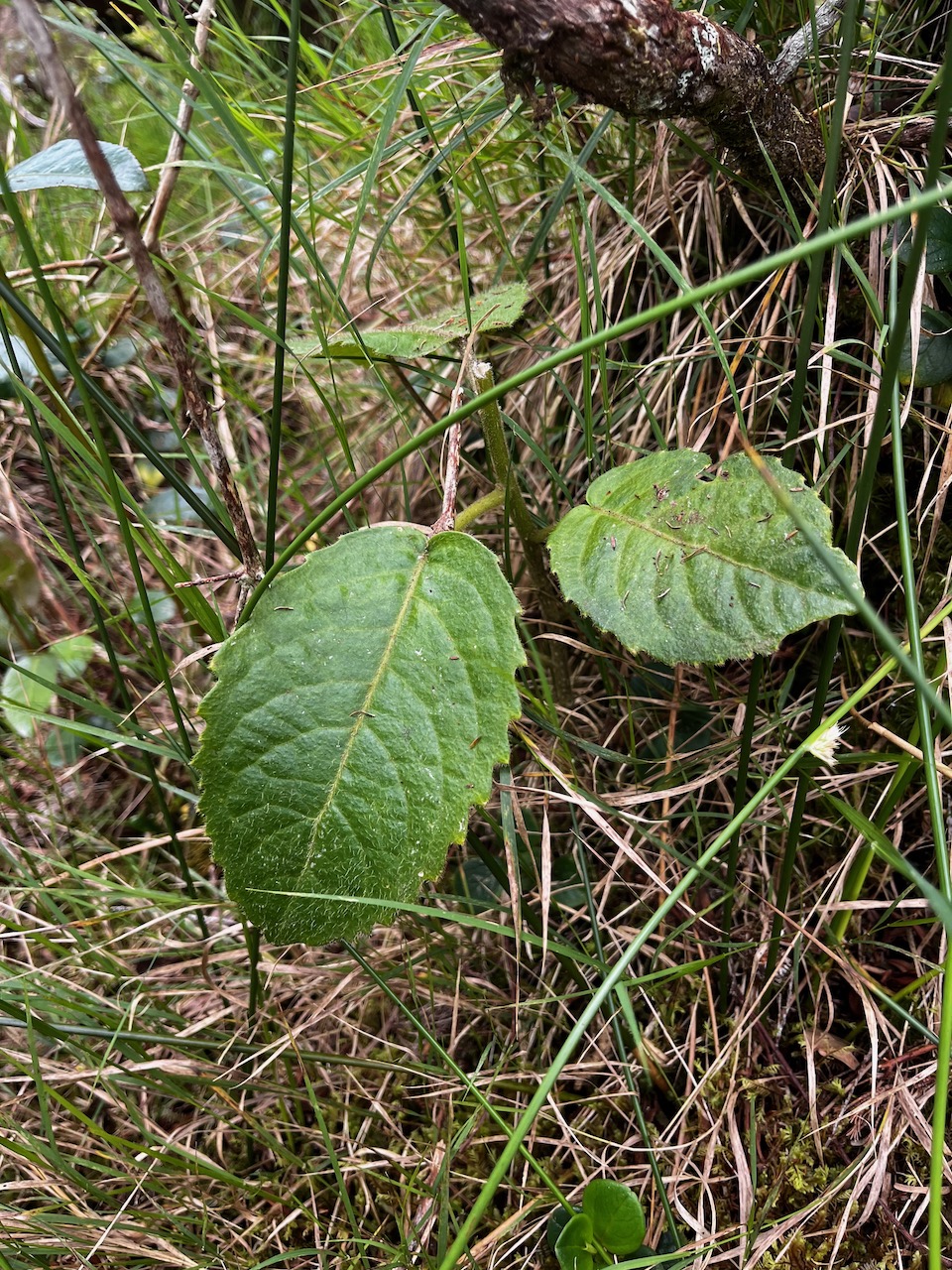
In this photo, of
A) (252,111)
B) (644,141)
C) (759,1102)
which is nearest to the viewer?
(759,1102)

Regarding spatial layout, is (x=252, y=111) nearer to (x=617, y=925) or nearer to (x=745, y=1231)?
(x=617, y=925)

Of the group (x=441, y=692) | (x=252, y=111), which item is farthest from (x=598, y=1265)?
(x=252, y=111)

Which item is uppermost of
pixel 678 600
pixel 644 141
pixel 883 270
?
pixel 644 141

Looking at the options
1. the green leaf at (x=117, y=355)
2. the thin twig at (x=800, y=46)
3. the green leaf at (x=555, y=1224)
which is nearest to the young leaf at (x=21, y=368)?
the green leaf at (x=117, y=355)

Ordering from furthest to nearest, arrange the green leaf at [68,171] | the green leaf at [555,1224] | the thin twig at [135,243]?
the green leaf at [68,171] < the green leaf at [555,1224] < the thin twig at [135,243]

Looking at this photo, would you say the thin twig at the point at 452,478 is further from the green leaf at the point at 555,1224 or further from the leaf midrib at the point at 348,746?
the green leaf at the point at 555,1224

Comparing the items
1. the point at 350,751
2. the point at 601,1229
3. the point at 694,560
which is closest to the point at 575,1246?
the point at 601,1229
